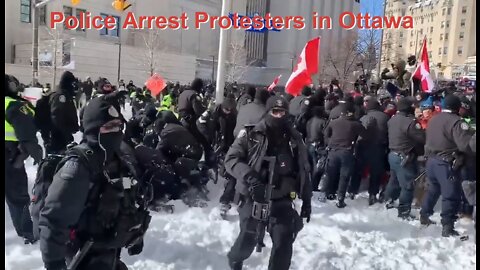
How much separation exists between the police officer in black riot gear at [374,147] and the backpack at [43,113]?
5.03 metres

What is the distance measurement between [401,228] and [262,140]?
11.6ft

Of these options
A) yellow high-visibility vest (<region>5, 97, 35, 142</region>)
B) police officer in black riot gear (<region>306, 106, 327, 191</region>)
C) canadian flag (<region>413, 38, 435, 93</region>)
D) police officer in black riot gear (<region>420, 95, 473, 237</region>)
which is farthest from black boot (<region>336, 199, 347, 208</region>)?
yellow high-visibility vest (<region>5, 97, 35, 142</region>)

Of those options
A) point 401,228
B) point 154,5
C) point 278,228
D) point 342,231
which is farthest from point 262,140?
point 154,5

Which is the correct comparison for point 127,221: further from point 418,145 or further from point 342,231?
point 418,145

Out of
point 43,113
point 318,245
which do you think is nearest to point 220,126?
point 43,113

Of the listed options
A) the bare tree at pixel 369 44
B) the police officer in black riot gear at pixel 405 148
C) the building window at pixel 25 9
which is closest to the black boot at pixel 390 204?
the police officer in black riot gear at pixel 405 148

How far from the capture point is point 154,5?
5159cm

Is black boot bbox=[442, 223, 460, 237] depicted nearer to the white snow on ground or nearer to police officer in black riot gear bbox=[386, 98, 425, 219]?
the white snow on ground

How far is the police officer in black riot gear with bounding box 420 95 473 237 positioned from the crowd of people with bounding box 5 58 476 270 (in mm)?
14

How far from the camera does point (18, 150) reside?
17.6ft

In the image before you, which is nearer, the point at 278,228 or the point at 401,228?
the point at 278,228

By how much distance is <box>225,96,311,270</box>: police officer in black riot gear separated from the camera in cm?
456

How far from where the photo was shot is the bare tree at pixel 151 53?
44.6 meters

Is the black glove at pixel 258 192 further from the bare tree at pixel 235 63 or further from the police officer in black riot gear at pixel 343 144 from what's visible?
the bare tree at pixel 235 63
